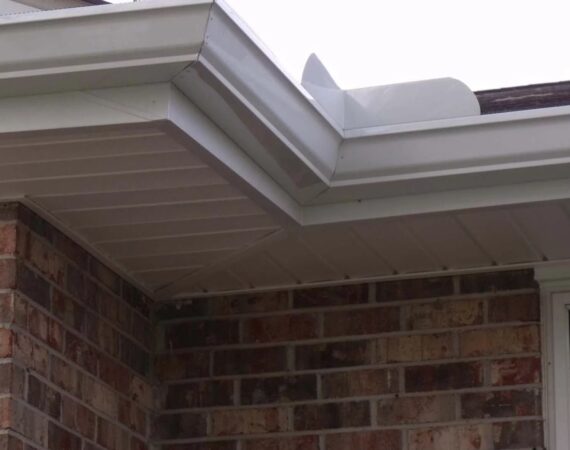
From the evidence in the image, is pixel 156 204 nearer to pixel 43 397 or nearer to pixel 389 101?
pixel 43 397

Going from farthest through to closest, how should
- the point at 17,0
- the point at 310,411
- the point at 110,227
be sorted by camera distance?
the point at 310,411 → the point at 110,227 → the point at 17,0

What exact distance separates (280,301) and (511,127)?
140 centimetres

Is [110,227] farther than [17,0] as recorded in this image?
Yes

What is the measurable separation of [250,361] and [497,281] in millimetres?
962

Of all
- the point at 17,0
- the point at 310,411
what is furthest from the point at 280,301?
the point at 17,0

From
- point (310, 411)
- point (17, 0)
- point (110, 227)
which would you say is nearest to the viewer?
point (17, 0)

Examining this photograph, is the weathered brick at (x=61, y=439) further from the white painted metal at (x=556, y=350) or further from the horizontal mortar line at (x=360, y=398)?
the white painted metal at (x=556, y=350)

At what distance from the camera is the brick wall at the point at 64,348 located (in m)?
4.64

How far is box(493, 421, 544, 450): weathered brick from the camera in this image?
16.8 feet

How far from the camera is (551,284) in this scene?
531 cm

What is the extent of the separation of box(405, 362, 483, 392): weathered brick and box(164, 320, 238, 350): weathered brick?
72 centimetres

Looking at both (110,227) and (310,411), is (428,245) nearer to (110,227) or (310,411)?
(310,411)

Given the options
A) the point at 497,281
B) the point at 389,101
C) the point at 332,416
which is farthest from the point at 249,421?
the point at 389,101

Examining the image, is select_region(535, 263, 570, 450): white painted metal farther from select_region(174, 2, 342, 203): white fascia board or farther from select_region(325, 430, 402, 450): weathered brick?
select_region(174, 2, 342, 203): white fascia board
